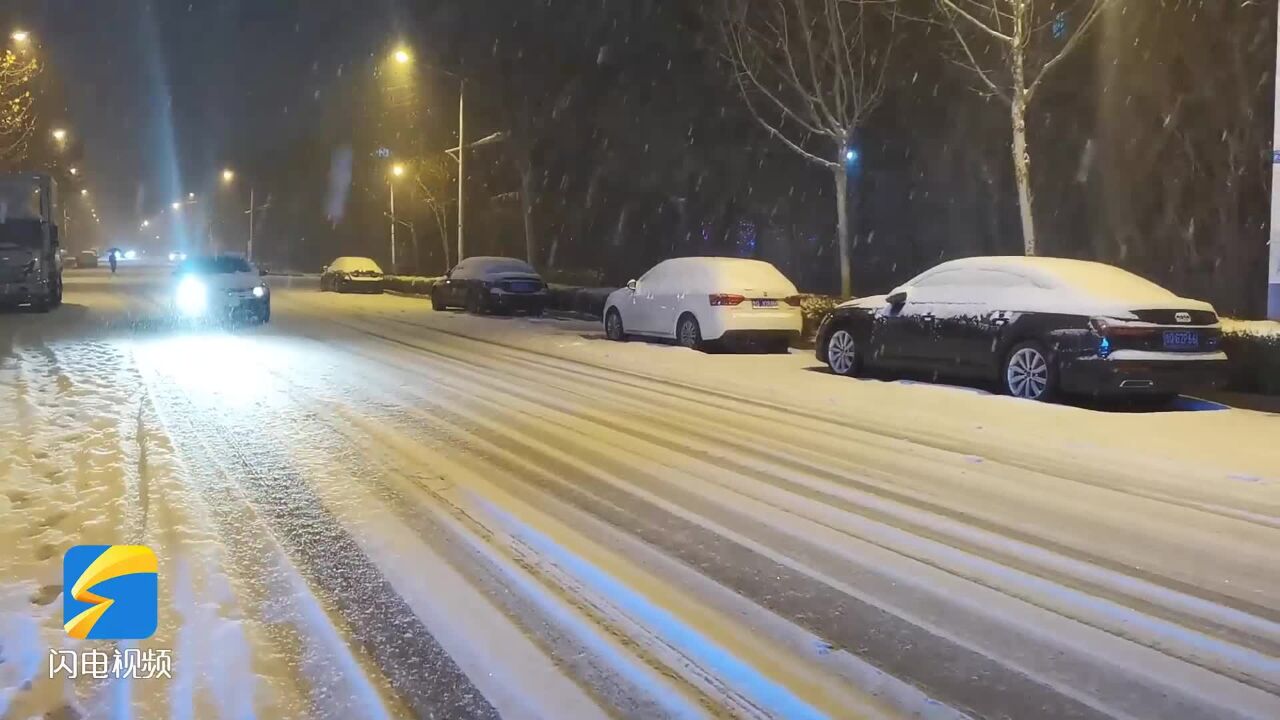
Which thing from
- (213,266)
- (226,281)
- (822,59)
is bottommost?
(226,281)

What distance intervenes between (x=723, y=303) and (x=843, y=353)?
3167mm

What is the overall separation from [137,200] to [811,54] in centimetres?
18540

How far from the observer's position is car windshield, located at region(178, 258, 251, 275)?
24109 mm

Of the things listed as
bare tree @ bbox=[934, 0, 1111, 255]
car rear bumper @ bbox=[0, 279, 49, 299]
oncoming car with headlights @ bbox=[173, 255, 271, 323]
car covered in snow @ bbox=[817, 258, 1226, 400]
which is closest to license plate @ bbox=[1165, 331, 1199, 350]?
car covered in snow @ bbox=[817, 258, 1226, 400]

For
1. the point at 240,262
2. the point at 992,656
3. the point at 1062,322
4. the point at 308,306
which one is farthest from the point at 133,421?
the point at 308,306

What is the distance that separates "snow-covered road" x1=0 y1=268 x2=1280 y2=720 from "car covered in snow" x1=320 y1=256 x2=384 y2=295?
32125 mm

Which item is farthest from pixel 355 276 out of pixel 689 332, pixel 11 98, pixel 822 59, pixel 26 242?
pixel 689 332

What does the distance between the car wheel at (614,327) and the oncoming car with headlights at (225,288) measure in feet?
26.3

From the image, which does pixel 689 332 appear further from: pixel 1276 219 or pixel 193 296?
pixel 193 296

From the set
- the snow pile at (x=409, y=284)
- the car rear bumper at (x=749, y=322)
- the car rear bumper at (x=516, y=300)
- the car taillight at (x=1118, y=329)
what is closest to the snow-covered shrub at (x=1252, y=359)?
the car taillight at (x=1118, y=329)

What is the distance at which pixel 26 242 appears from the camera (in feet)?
91.3

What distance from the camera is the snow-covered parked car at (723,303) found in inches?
691

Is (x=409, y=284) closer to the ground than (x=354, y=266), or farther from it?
closer to the ground

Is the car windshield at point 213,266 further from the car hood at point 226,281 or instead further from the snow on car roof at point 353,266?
the snow on car roof at point 353,266
